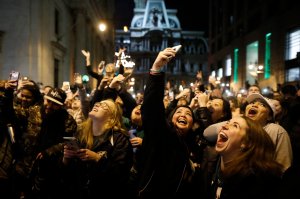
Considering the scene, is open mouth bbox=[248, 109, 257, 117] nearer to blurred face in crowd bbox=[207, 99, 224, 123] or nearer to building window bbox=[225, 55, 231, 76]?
blurred face in crowd bbox=[207, 99, 224, 123]

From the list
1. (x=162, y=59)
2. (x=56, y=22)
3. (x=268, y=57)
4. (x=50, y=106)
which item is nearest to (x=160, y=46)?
(x=268, y=57)

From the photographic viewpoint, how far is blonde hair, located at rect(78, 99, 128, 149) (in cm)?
388

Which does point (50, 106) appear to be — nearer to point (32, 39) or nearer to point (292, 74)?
point (32, 39)

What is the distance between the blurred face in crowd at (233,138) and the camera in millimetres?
2719

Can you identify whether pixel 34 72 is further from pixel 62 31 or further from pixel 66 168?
pixel 66 168

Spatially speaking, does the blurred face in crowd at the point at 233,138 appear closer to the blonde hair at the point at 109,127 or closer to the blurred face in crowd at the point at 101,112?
the blonde hair at the point at 109,127

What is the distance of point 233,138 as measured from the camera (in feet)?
8.98

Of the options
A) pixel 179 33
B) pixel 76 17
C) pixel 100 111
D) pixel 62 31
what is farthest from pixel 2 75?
pixel 179 33

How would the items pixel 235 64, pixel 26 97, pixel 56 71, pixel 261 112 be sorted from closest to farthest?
pixel 261 112, pixel 26 97, pixel 56 71, pixel 235 64

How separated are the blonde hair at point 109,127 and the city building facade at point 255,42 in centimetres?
1168

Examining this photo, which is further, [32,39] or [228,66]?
[228,66]

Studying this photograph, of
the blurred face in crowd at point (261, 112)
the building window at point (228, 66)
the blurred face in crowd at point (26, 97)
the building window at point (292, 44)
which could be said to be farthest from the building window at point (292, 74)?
the blurred face in crowd at point (26, 97)

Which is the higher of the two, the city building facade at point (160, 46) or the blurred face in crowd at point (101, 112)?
the city building facade at point (160, 46)

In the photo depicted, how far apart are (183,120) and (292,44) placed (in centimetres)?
2996
